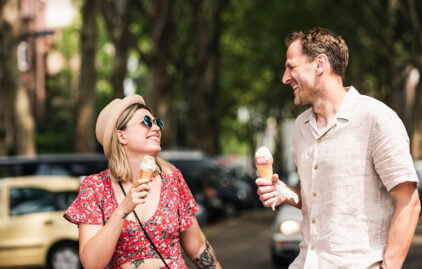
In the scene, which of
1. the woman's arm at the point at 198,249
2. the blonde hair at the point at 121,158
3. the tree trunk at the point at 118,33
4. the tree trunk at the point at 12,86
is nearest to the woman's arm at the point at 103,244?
the blonde hair at the point at 121,158

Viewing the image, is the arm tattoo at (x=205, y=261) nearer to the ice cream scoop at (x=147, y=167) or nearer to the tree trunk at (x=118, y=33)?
the ice cream scoop at (x=147, y=167)

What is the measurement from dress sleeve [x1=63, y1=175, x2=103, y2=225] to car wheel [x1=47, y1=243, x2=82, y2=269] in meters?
7.87

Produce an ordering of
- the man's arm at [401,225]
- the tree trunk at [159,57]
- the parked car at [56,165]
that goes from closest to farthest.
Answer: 1. the man's arm at [401,225]
2. the parked car at [56,165]
3. the tree trunk at [159,57]

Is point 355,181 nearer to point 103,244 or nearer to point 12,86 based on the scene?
point 103,244

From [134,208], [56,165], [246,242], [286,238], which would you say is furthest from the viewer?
[246,242]

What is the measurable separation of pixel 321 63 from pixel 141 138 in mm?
903

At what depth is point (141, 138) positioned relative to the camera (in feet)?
12.8

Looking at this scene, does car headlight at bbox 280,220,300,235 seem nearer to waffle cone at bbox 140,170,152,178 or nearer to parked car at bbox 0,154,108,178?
parked car at bbox 0,154,108,178

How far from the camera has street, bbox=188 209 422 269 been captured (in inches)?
493

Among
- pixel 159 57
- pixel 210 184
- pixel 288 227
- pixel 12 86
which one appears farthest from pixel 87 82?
pixel 288 227

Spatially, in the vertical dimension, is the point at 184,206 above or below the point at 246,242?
above

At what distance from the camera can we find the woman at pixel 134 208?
3691mm

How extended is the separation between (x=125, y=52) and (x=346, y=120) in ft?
51.3

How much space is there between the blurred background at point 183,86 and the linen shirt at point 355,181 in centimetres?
747
